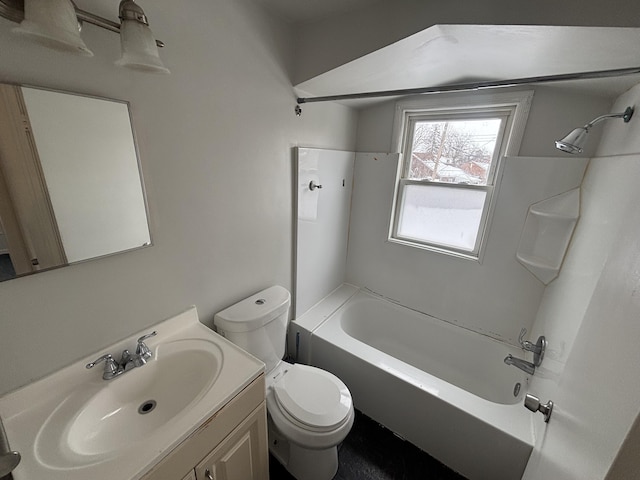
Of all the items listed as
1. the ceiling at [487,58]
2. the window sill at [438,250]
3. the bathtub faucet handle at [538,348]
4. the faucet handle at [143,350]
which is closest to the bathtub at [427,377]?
the bathtub faucet handle at [538,348]

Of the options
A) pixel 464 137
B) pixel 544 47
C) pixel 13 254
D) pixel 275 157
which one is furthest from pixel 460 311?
pixel 13 254

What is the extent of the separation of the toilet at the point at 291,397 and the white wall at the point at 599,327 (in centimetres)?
79

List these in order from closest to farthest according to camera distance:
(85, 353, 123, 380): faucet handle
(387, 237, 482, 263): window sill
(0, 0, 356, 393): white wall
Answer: (0, 0, 356, 393): white wall, (85, 353, 123, 380): faucet handle, (387, 237, 482, 263): window sill

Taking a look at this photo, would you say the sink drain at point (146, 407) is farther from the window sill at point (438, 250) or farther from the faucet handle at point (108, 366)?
the window sill at point (438, 250)

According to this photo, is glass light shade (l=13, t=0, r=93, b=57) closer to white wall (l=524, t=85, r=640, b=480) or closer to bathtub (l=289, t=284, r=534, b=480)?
white wall (l=524, t=85, r=640, b=480)

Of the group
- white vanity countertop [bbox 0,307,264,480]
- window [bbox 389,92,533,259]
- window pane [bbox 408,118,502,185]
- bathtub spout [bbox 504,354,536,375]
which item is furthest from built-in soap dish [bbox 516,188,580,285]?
white vanity countertop [bbox 0,307,264,480]

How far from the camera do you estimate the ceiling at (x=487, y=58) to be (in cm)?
86

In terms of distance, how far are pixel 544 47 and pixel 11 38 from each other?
66.4 inches

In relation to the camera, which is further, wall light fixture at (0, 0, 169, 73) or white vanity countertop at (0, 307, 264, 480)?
white vanity countertop at (0, 307, 264, 480)

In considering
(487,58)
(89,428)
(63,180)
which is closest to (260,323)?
(89,428)

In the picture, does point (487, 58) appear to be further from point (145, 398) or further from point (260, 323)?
point (145, 398)

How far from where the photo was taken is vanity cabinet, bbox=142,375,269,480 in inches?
28.9

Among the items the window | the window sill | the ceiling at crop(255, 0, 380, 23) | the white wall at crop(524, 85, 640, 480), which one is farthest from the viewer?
the window sill

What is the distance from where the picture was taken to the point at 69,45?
576 mm
